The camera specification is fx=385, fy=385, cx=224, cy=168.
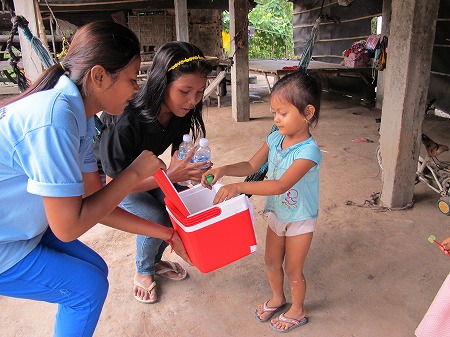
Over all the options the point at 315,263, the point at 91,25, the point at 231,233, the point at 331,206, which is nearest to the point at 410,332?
the point at 315,263

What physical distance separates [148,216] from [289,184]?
30.5 inches

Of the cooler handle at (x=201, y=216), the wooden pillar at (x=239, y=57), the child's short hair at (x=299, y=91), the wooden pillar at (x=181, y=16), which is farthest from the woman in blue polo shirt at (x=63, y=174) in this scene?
the wooden pillar at (x=181, y=16)

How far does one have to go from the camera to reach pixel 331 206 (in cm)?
316

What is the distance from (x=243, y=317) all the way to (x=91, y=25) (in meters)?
1.51

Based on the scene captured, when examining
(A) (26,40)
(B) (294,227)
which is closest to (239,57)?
(A) (26,40)

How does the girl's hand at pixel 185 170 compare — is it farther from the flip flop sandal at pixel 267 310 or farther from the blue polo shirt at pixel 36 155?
the flip flop sandal at pixel 267 310

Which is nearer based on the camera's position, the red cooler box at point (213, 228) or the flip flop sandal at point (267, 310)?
the red cooler box at point (213, 228)

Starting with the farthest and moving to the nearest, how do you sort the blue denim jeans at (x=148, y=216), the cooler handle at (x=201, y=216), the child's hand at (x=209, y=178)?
the blue denim jeans at (x=148, y=216), the child's hand at (x=209, y=178), the cooler handle at (x=201, y=216)

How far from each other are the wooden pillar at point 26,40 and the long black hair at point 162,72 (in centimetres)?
184

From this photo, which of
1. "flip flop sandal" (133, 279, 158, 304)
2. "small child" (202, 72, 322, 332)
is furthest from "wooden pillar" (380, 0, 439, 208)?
"flip flop sandal" (133, 279, 158, 304)

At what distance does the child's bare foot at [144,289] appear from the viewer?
209cm

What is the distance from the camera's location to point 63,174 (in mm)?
1021

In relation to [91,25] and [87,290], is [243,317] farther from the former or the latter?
[91,25]

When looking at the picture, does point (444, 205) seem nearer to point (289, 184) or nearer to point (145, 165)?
point (289, 184)
